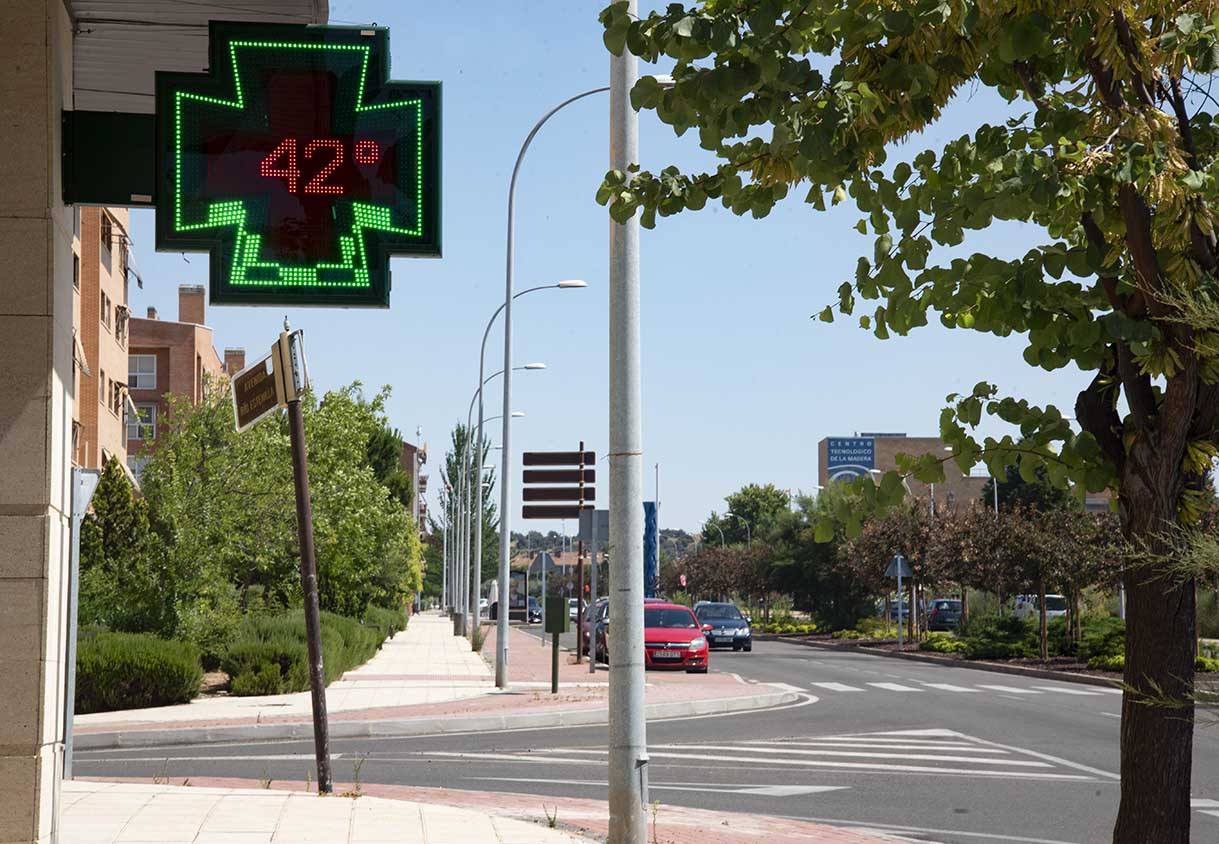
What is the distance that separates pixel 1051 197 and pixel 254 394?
7337 millimetres

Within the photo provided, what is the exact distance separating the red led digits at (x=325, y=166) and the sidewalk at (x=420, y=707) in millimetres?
12555

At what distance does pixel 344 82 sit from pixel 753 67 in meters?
1.79

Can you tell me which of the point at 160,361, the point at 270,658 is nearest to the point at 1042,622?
the point at 270,658

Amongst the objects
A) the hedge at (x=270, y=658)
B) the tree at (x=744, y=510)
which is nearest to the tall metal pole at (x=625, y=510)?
the hedge at (x=270, y=658)

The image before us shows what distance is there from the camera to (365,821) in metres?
10.0

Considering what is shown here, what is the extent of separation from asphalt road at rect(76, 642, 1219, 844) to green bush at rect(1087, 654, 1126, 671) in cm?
1003

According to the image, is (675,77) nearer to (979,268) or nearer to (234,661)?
(979,268)

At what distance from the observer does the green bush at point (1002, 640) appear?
40562 millimetres

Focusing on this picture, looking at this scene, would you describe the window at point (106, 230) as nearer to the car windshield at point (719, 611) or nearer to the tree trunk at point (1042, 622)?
the car windshield at point (719, 611)

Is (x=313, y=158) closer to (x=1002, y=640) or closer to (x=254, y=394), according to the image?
(x=254, y=394)

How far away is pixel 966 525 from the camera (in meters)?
45.1

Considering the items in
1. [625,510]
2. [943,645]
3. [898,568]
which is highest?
[625,510]

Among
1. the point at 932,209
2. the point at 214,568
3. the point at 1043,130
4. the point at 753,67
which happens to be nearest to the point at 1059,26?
the point at 1043,130

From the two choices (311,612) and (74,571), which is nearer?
(311,612)
